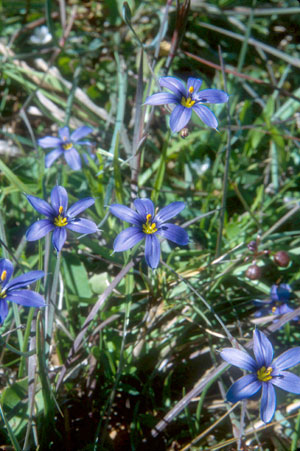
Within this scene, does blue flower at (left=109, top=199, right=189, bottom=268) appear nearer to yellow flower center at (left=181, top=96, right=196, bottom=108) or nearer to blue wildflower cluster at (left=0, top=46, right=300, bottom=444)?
blue wildflower cluster at (left=0, top=46, right=300, bottom=444)

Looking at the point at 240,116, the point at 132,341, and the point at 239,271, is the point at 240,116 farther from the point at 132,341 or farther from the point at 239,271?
the point at 132,341

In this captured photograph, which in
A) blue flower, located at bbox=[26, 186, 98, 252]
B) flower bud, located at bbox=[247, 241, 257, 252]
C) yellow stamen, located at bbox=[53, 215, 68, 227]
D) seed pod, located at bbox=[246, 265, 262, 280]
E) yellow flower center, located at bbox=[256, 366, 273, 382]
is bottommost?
yellow flower center, located at bbox=[256, 366, 273, 382]

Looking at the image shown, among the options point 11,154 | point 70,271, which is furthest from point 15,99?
point 70,271

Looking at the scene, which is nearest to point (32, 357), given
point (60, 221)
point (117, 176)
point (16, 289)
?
point (16, 289)

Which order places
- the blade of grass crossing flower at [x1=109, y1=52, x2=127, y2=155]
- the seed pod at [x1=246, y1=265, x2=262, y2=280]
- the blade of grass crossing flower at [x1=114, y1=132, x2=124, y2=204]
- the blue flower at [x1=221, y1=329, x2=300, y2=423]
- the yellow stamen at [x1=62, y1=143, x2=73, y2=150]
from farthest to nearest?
the yellow stamen at [x1=62, y1=143, x2=73, y2=150]
the blade of grass crossing flower at [x1=109, y1=52, x2=127, y2=155]
the seed pod at [x1=246, y1=265, x2=262, y2=280]
the blade of grass crossing flower at [x1=114, y1=132, x2=124, y2=204]
the blue flower at [x1=221, y1=329, x2=300, y2=423]

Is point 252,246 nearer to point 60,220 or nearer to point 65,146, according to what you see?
point 60,220

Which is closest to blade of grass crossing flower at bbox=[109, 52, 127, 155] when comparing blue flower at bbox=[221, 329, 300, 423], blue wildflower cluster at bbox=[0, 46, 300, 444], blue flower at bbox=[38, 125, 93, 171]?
blue flower at bbox=[38, 125, 93, 171]
